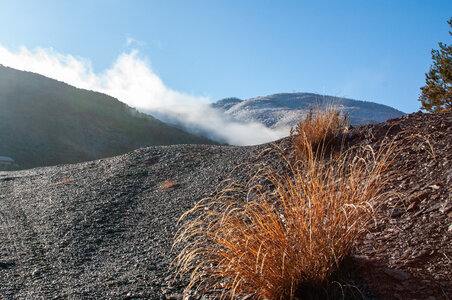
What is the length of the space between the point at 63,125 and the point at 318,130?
2673 centimetres

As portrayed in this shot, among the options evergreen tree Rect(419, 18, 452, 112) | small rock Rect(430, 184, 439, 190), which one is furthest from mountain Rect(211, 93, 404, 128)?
small rock Rect(430, 184, 439, 190)

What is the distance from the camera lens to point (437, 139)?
434cm

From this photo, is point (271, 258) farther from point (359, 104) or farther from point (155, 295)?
point (359, 104)

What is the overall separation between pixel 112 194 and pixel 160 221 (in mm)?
1965

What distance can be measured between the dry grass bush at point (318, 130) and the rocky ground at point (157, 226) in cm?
29

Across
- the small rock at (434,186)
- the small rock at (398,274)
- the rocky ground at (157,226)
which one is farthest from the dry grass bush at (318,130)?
the small rock at (398,274)

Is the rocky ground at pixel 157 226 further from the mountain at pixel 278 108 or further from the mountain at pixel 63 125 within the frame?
the mountain at pixel 278 108

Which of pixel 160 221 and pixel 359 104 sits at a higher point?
pixel 359 104

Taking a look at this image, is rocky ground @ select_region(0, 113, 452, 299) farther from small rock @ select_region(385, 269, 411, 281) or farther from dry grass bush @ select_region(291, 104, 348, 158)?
dry grass bush @ select_region(291, 104, 348, 158)

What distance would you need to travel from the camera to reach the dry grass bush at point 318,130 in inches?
231

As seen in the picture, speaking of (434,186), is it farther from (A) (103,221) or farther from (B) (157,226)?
(A) (103,221)

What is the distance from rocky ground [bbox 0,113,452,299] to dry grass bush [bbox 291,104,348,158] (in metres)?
0.29

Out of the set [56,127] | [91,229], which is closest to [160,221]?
[91,229]

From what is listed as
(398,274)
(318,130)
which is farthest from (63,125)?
(398,274)
